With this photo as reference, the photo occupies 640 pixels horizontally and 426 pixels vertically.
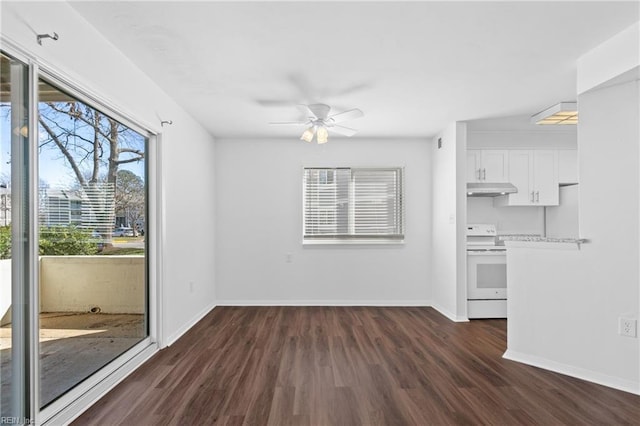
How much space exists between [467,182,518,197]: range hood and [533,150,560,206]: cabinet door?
469mm

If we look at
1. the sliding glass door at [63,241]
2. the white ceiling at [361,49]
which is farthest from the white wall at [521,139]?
the sliding glass door at [63,241]

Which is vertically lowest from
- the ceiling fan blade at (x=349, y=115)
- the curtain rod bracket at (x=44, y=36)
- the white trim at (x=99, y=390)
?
the white trim at (x=99, y=390)

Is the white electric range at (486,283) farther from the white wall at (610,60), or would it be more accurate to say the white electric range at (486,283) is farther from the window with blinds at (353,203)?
the white wall at (610,60)

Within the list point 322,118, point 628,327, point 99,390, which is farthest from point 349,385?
point 322,118

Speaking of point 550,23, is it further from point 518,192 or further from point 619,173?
point 518,192

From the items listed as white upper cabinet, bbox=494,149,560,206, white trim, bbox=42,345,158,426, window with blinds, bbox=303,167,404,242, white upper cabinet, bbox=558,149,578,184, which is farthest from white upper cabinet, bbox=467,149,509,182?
white trim, bbox=42,345,158,426

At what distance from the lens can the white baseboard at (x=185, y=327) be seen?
3.42 metres

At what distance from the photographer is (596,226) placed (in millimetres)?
2697

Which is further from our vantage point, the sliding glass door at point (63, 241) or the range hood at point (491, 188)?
the range hood at point (491, 188)

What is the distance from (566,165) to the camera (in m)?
4.89

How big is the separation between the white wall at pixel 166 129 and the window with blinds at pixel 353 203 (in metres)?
1.52

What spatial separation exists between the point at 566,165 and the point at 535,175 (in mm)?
478

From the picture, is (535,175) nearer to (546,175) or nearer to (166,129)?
(546,175)

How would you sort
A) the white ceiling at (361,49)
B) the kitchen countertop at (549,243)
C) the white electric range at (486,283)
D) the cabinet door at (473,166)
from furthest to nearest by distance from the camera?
the cabinet door at (473,166) < the white electric range at (486,283) < the kitchen countertop at (549,243) < the white ceiling at (361,49)
